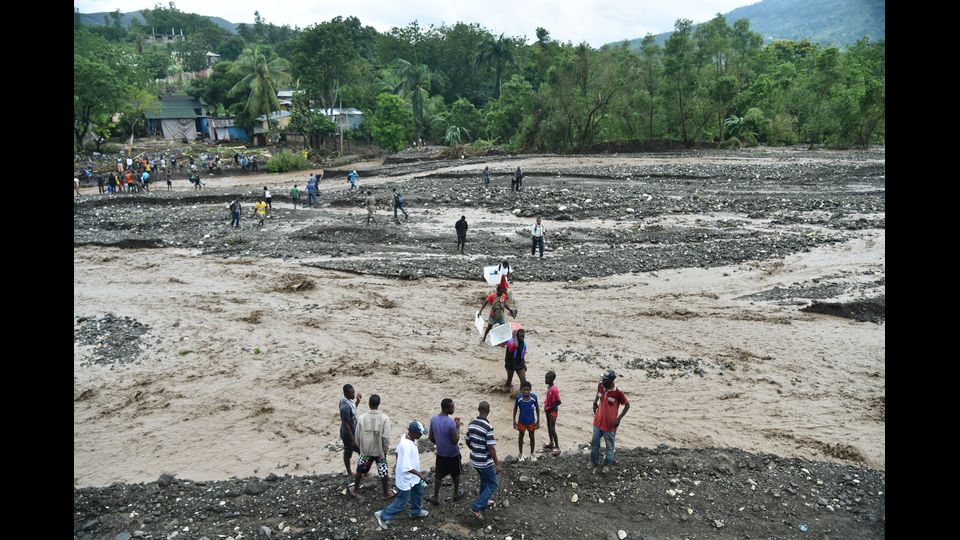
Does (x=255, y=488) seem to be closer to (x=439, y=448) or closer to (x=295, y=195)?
(x=439, y=448)

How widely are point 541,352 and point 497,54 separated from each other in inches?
2338

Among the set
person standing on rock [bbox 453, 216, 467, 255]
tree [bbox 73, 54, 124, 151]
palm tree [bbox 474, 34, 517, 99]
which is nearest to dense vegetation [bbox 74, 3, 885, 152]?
tree [bbox 73, 54, 124, 151]

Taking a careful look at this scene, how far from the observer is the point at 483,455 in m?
6.26

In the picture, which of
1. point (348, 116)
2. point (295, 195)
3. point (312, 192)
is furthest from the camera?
point (348, 116)

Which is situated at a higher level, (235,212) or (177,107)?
(177,107)

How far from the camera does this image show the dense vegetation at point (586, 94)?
142 ft

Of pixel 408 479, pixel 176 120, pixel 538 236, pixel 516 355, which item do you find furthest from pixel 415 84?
pixel 408 479

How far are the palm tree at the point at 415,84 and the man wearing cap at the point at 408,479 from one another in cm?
5385

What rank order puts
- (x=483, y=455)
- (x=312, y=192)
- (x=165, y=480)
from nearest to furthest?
(x=483, y=455) → (x=165, y=480) → (x=312, y=192)

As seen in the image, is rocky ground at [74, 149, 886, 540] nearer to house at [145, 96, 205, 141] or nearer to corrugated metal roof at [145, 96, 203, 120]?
corrugated metal roof at [145, 96, 203, 120]

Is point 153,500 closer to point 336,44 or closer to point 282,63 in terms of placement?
point 336,44

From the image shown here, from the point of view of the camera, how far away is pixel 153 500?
7.03 m
